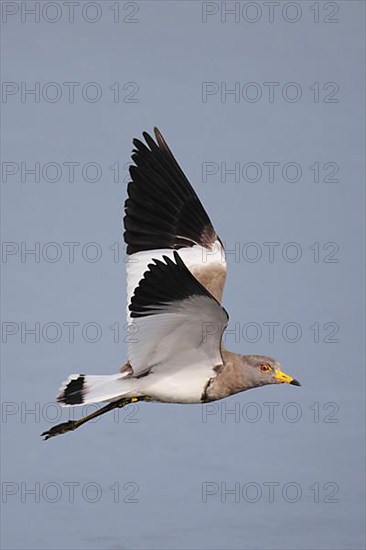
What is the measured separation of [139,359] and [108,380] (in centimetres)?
40

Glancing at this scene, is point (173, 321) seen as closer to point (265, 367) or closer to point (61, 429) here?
point (265, 367)

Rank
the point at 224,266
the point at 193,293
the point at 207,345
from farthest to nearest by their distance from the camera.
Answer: the point at 224,266 < the point at 207,345 < the point at 193,293

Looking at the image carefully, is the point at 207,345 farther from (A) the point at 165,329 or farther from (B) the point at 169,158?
(B) the point at 169,158

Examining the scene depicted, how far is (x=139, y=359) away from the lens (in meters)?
12.1

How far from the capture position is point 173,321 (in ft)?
38.0

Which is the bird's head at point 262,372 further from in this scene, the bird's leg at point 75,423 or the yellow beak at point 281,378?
the bird's leg at point 75,423

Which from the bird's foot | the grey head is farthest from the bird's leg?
the grey head

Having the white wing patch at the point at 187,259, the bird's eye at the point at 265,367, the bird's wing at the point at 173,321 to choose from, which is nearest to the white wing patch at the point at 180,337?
the bird's wing at the point at 173,321

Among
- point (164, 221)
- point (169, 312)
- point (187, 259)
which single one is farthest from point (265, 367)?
point (164, 221)

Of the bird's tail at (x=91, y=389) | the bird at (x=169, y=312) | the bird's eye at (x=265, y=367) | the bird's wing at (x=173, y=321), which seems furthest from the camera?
the bird's eye at (x=265, y=367)

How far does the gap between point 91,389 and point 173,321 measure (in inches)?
45.9

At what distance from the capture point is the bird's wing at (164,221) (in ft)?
43.3

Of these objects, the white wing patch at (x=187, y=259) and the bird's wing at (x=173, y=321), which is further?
the white wing patch at (x=187, y=259)

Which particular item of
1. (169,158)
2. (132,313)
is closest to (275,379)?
(132,313)
